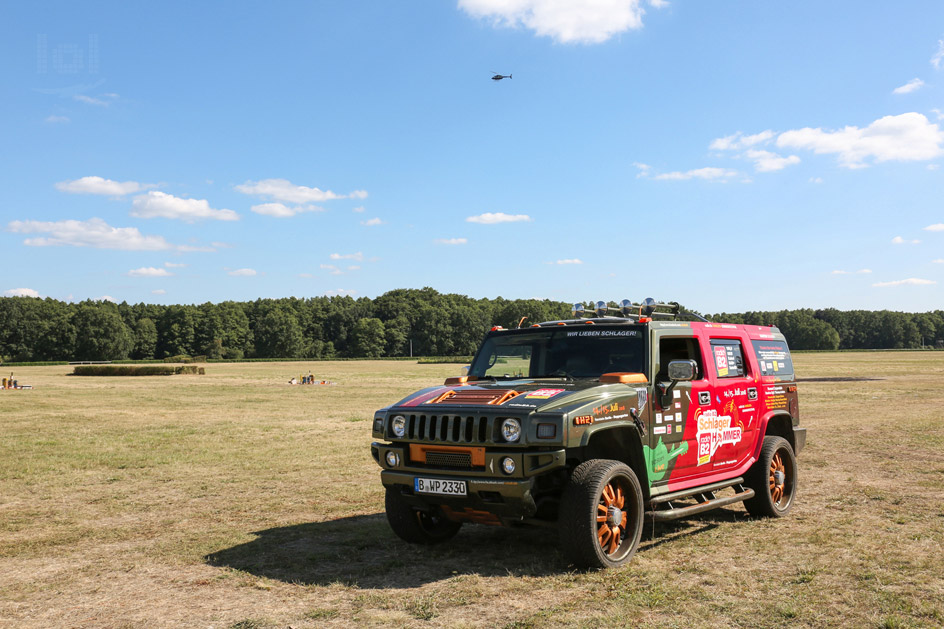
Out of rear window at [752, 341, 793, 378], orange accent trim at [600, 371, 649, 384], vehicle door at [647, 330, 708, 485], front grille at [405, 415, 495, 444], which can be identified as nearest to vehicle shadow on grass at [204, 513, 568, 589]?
front grille at [405, 415, 495, 444]

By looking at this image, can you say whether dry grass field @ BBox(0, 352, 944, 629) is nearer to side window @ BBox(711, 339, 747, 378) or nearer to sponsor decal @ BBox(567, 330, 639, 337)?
side window @ BBox(711, 339, 747, 378)

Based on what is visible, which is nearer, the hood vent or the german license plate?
the german license plate

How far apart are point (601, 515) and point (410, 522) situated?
2.00 metres

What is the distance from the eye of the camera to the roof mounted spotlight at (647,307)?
823 centimetres

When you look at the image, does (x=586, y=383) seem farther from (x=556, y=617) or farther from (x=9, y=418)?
(x=9, y=418)

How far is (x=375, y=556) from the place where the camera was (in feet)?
23.9

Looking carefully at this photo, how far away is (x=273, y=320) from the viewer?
148250mm

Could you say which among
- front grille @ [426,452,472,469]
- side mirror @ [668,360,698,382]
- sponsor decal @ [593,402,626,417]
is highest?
side mirror @ [668,360,698,382]

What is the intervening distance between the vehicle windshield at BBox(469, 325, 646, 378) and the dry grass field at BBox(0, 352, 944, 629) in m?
1.78

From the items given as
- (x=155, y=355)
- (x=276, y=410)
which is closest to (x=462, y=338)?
(x=155, y=355)

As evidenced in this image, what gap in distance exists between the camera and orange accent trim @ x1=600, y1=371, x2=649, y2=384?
278 inches

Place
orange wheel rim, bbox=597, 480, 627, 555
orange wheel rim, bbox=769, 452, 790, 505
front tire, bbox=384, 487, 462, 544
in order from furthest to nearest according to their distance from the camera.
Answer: orange wheel rim, bbox=769, 452, 790, 505, front tire, bbox=384, 487, 462, 544, orange wheel rim, bbox=597, 480, 627, 555

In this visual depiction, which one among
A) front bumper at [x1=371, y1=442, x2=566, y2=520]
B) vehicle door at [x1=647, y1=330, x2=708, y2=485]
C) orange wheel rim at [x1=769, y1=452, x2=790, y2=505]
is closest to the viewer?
front bumper at [x1=371, y1=442, x2=566, y2=520]

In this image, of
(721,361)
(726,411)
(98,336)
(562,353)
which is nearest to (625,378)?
(562,353)
